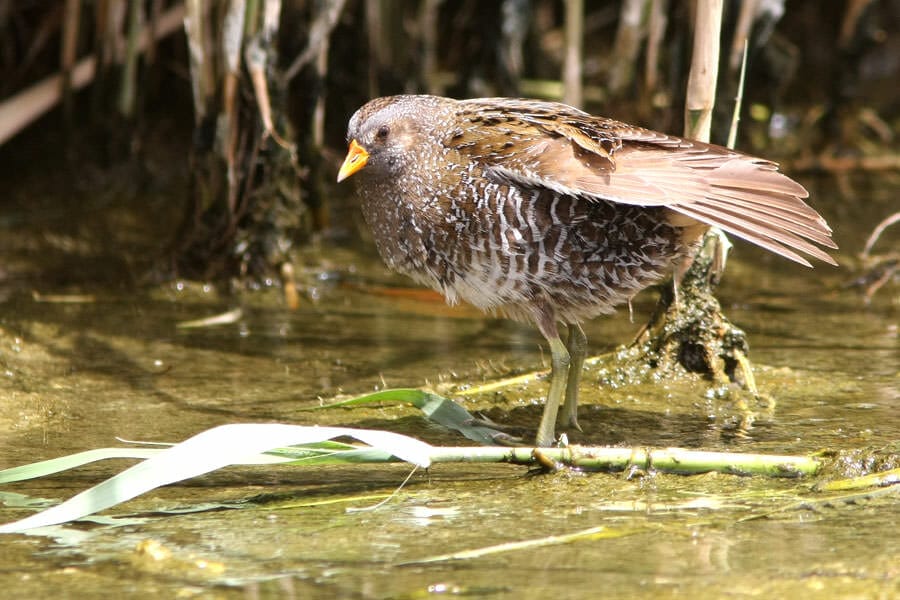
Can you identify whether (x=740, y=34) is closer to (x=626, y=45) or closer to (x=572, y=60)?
(x=572, y=60)

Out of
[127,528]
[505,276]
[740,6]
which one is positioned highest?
[740,6]

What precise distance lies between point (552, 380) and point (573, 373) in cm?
21

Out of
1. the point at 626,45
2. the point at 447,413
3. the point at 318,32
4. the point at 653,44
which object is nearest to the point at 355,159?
the point at 447,413

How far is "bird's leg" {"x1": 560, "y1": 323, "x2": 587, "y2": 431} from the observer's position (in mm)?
3770

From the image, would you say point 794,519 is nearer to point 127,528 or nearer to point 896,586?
point 896,586

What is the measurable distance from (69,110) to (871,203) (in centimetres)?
404

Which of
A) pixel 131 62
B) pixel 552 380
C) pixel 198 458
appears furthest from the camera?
pixel 131 62

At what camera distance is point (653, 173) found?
11.0 feet

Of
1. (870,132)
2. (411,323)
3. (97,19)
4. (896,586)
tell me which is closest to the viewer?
(896,586)

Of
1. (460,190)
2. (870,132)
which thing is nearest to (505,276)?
(460,190)

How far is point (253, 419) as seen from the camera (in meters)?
3.85

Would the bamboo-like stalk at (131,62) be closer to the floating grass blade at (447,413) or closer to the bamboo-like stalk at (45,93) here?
the bamboo-like stalk at (45,93)

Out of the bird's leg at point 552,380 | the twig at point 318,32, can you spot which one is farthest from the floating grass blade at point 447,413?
the twig at point 318,32

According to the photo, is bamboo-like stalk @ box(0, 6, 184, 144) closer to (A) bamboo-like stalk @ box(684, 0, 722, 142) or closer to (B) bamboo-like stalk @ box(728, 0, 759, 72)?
(B) bamboo-like stalk @ box(728, 0, 759, 72)
